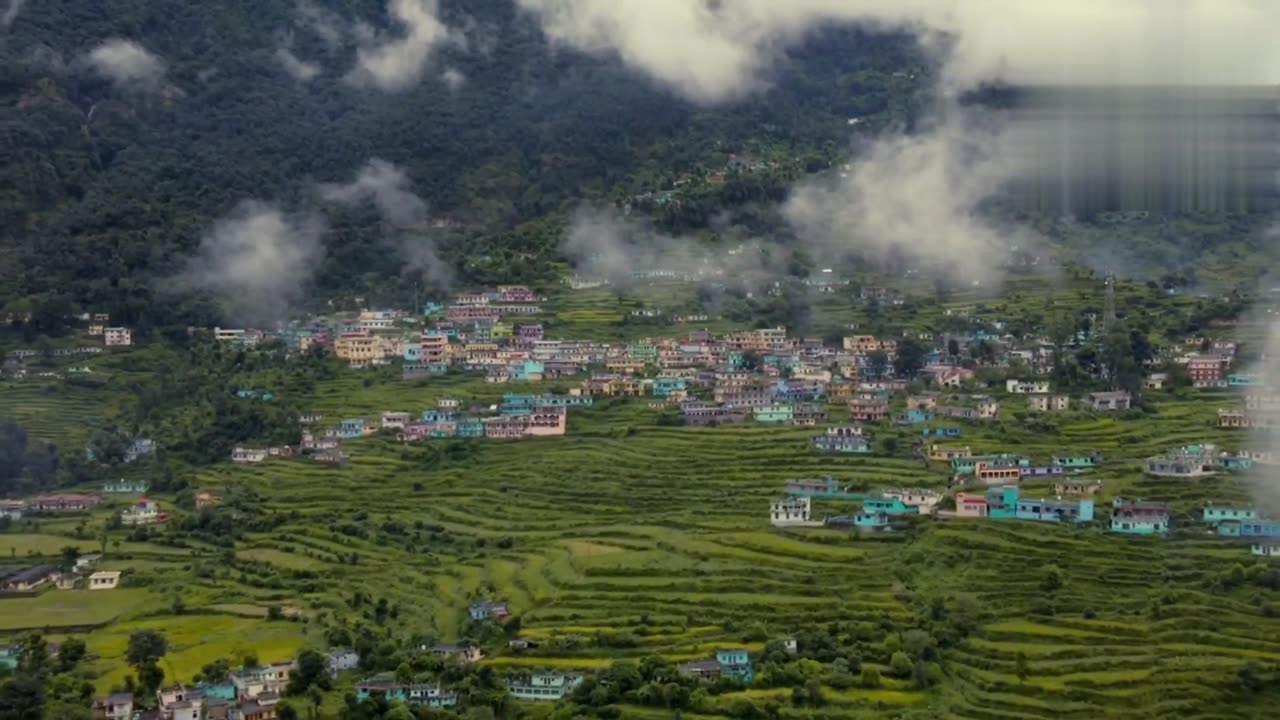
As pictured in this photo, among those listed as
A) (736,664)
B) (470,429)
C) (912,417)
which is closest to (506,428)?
(470,429)

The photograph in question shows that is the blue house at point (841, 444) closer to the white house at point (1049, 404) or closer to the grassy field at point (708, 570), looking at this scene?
the grassy field at point (708, 570)

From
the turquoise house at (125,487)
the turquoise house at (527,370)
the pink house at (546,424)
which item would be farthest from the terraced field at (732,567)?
the turquoise house at (527,370)

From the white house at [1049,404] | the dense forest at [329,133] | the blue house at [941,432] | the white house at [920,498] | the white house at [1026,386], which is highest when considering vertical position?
the dense forest at [329,133]

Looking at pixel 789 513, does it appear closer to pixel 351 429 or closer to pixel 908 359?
pixel 908 359

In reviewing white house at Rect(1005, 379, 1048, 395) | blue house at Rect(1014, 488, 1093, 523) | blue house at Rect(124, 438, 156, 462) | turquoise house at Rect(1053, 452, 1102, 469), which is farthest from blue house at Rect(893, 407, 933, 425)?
blue house at Rect(124, 438, 156, 462)

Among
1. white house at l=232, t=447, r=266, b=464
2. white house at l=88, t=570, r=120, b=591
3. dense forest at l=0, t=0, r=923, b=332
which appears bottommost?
white house at l=88, t=570, r=120, b=591

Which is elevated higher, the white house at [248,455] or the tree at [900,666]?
the white house at [248,455]

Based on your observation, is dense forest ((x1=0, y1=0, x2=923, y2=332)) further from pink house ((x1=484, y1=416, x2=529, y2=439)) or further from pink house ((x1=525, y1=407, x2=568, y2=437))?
pink house ((x1=525, y1=407, x2=568, y2=437))

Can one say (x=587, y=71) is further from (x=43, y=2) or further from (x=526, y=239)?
(x=43, y=2)
